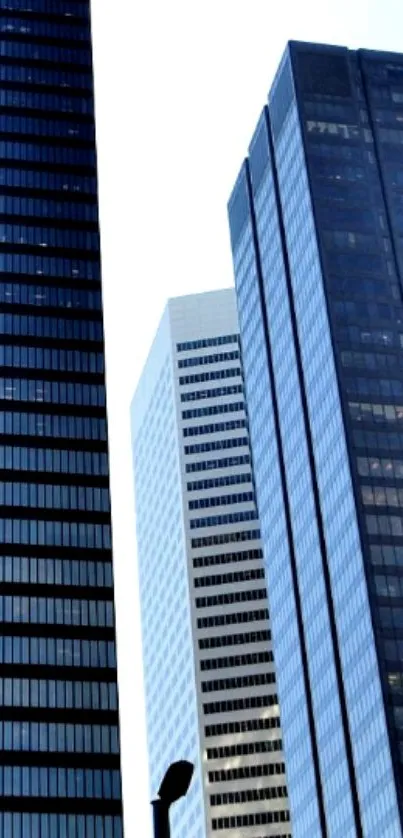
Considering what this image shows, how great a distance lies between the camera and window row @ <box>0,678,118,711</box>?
128 metres

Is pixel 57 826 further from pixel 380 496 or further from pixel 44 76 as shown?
pixel 44 76

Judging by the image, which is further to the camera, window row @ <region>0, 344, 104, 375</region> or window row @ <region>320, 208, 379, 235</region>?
window row @ <region>320, 208, 379, 235</region>

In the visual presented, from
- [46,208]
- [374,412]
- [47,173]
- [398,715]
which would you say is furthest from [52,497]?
[374,412]

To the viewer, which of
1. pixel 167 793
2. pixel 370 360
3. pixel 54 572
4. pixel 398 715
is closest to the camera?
pixel 167 793

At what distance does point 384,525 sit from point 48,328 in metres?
42.0

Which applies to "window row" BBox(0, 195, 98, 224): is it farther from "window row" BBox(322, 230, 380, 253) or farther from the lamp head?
the lamp head

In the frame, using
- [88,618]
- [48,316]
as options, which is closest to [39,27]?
[48,316]

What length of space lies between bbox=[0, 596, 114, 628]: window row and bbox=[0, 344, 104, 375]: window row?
25.0m

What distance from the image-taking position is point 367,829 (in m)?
147

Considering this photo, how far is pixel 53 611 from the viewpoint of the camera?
133 metres

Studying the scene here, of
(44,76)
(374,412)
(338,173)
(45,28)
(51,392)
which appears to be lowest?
(51,392)

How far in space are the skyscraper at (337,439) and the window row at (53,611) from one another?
31.9 metres

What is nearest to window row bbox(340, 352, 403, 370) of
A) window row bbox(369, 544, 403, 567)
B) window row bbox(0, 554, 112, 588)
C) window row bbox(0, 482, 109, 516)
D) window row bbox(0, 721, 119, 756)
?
window row bbox(369, 544, 403, 567)

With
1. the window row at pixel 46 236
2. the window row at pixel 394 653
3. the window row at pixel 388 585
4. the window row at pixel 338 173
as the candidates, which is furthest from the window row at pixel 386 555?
the window row at pixel 338 173
